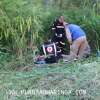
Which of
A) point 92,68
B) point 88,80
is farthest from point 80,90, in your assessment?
point 92,68

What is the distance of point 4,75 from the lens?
6461mm

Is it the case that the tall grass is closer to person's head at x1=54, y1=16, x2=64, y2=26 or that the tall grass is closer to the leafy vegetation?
the leafy vegetation

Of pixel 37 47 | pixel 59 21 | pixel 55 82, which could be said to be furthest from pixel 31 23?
pixel 55 82

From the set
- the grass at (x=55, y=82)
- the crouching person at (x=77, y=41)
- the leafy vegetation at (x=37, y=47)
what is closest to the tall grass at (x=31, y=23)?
the leafy vegetation at (x=37, y=47)

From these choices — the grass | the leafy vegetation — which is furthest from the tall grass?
the grass

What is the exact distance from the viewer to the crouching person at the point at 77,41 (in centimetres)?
795

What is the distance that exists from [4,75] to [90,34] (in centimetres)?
256

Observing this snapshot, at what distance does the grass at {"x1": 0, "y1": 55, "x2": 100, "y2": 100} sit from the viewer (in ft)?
18.2

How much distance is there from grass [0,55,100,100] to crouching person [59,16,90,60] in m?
1.17

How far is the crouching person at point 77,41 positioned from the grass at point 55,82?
117 centimetres

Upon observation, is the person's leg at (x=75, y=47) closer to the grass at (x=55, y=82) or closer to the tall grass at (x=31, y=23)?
the tall grass at (x=31, y=23)

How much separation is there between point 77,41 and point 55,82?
2.20m

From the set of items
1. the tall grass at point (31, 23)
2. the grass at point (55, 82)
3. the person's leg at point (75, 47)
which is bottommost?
the person's leg at point (75, 47)

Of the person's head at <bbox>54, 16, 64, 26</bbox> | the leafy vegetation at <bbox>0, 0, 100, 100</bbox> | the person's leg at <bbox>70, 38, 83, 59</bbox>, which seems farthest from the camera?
the person's head at <bbox>54, 16, 64, 26</bbox>
